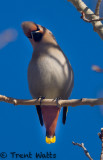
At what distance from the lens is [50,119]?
2281 mm

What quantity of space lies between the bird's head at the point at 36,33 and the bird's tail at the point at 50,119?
1.73 ft

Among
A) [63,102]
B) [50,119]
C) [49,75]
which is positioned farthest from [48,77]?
[63,102]

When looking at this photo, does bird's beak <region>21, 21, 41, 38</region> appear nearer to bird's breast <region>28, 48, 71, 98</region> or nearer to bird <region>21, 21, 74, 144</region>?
bird <region>21, 21, 74, 144</region>

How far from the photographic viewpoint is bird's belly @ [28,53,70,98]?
2143mm

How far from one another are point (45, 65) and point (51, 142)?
2.04ft

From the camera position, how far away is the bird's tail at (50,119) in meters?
2.25

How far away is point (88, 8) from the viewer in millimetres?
1829

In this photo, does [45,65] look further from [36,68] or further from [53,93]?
[53,93]

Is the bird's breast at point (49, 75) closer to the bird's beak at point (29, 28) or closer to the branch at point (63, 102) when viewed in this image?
the bird's beak at point (29, 28)

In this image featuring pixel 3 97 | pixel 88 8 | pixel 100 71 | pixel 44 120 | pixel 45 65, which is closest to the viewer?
pixel 100 71

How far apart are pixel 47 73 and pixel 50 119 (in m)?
0.37

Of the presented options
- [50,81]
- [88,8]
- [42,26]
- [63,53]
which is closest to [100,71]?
[88,8]

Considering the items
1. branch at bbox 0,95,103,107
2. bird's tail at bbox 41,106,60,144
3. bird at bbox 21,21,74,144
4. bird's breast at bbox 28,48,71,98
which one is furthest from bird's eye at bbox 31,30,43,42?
branch at bbox 0,95,103,107

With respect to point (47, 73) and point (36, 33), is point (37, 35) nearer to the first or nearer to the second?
point (36, 33)
